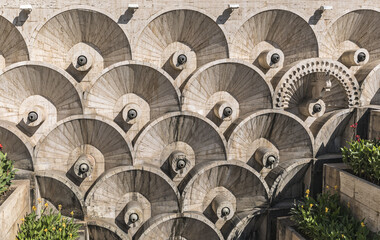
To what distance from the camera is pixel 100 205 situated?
10.2 m

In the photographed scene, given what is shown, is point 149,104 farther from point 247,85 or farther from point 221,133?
point 247,85

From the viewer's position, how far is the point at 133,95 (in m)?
11.0

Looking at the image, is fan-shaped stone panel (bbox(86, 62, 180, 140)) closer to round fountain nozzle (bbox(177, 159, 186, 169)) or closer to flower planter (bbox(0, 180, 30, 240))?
round fountain nozzle (bbox(177, 159, 186, 169))

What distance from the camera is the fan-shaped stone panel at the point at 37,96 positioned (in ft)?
32.8

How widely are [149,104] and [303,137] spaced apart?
5.53 metres

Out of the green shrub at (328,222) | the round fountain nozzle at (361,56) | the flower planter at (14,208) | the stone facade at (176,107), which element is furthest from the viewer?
the round fountain nozzle at (361,56)

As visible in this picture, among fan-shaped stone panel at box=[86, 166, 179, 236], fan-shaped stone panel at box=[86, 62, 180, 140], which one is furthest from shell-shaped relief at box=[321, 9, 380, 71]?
fan-shaped stone panel at box=[86, 166, 179, 236]

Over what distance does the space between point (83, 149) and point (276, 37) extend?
8.01 meters

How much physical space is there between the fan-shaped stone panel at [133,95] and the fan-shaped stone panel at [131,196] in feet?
5.15

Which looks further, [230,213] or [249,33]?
[249,33]

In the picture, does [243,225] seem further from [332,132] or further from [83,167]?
[83,167]

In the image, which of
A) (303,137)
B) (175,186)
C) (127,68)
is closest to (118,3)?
(127,68)

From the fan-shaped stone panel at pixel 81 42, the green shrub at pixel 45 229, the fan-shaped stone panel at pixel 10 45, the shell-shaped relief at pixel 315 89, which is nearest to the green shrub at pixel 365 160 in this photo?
the shell-shaped relief at pixel 315 89

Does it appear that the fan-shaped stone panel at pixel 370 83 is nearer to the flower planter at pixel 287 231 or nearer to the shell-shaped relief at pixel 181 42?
the shell-shaped relief at pixel 181 42
